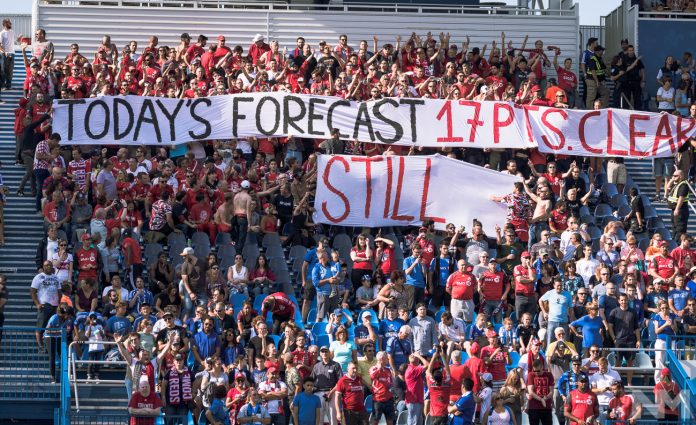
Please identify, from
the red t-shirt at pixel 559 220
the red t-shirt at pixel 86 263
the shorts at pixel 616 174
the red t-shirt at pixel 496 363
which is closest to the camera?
the red t-shirt at pixel 496 363

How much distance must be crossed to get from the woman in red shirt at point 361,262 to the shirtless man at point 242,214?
1.98 metres

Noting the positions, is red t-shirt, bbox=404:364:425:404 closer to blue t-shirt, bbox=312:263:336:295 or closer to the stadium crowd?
the stadium crowd

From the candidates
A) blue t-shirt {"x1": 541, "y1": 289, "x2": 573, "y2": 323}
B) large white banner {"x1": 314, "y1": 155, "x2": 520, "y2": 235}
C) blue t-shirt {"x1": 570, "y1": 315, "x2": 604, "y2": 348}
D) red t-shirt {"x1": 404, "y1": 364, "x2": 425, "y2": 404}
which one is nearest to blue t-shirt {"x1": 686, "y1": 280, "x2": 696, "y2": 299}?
blue t-shirt {"x1": 570, "y1": 315, "x2": 604, "y2": 348}

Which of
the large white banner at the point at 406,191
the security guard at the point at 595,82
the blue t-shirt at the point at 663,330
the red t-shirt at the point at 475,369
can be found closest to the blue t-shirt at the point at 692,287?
the blue t-shirt at the point at 663,330

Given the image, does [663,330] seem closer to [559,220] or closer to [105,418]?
[559,220]

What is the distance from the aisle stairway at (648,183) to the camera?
33.8m

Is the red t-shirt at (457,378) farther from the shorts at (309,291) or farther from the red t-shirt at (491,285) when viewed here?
the shorts at (309,291)

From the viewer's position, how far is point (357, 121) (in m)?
33.6

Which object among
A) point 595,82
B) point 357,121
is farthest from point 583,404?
point 595,82

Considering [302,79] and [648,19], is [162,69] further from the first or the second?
[648,19]

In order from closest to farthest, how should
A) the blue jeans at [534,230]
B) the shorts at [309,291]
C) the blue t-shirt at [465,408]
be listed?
the blue t-shirt at [465,408]
the shorts at [309,291]
the blue jeans at [534,230]

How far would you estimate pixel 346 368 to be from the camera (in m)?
27.0

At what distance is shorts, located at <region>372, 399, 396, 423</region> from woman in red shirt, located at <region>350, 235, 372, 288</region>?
13.0 feet

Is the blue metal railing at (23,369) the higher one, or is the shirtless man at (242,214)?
the shirtless man at (242,214)
